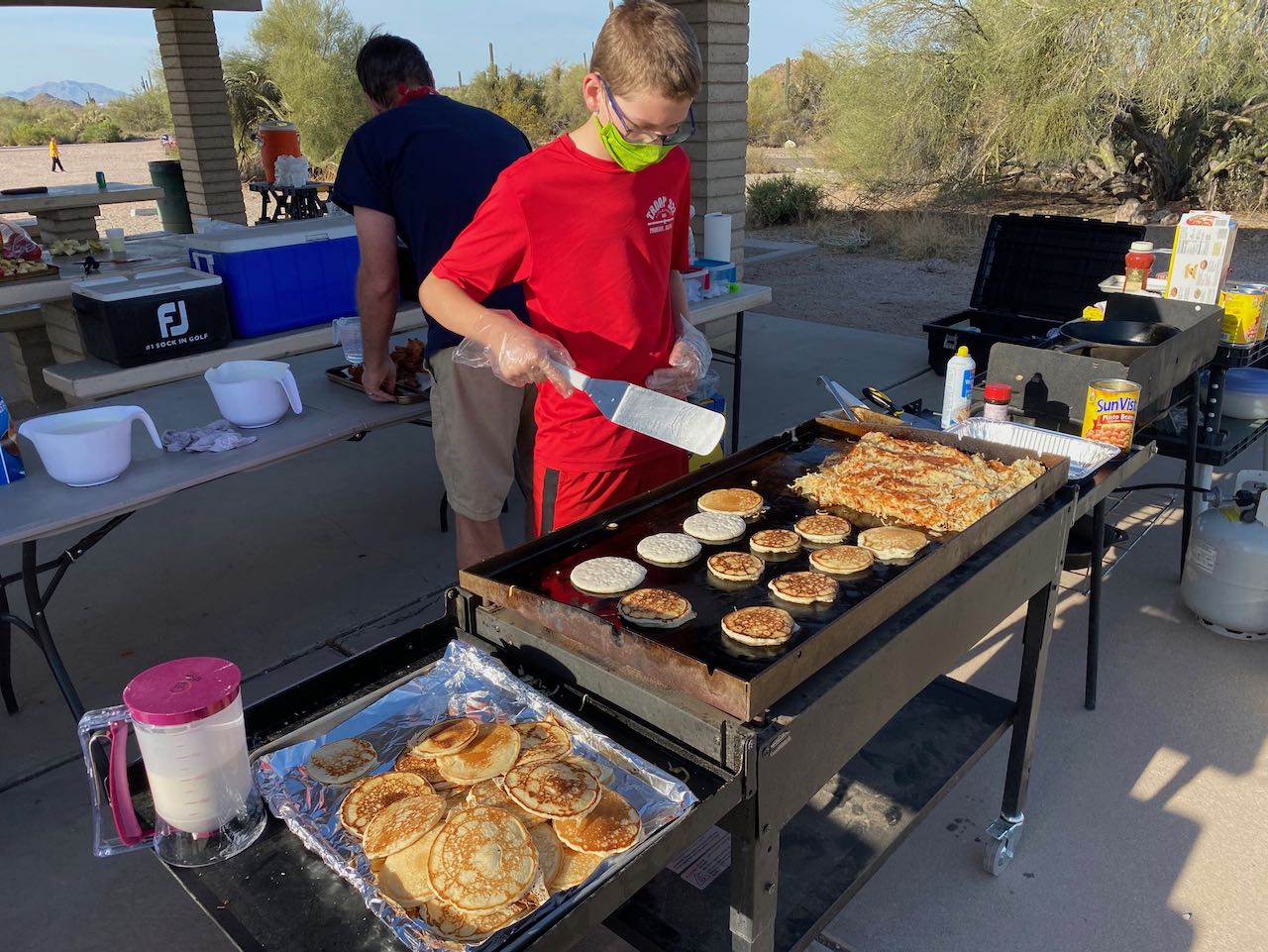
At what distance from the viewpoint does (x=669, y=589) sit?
1.81m

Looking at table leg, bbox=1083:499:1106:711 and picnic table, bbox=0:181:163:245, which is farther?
picnic table, bbox=0:181:163:245

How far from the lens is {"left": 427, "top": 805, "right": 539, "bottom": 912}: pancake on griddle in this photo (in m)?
1.16

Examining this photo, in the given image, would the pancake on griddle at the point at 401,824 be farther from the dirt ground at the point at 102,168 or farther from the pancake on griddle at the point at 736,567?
the dirt ground at the point at 102,168

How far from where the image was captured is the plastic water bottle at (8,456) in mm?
2746

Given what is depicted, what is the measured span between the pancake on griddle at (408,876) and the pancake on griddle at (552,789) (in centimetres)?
14

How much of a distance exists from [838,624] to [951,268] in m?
10.4

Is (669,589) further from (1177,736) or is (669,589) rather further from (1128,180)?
(1128,180)

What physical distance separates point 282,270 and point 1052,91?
1239 centimetres

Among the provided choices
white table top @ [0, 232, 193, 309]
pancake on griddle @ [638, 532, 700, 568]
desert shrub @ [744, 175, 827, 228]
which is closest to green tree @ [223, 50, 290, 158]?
desert shrub @ [744, 175, 827, 228]

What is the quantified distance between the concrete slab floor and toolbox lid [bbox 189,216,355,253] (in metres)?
1.39

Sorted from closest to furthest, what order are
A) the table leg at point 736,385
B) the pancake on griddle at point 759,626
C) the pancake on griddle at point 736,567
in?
1. the pancake on griddle at point 759,626
2. the pancake on griddle at point 736,567
3. the table leg at point 736,385

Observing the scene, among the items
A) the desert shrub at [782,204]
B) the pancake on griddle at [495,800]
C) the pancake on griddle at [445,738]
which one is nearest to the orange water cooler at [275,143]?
the desert shrub at [782,204]

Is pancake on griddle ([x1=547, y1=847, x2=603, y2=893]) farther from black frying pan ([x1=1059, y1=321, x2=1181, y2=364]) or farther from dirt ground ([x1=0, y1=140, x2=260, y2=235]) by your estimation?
dirt ground ([x1=0, y1=140, x2=260, y2=235])

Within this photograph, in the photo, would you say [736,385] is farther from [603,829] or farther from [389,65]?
[603,829]
